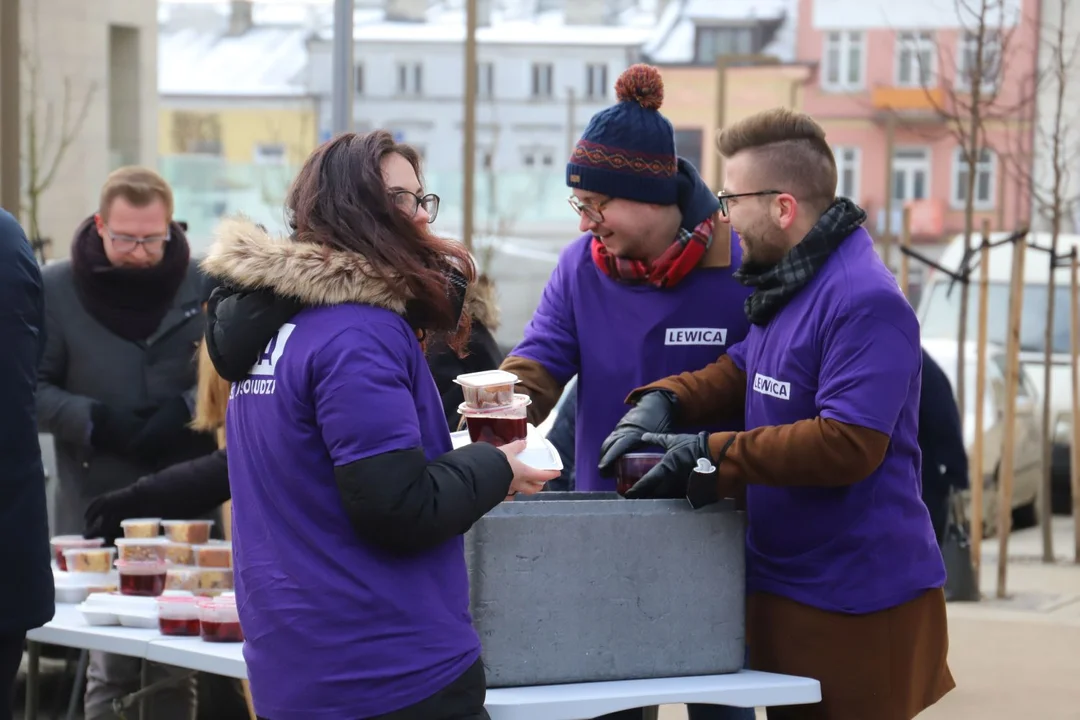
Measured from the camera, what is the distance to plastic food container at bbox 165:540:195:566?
165 inches

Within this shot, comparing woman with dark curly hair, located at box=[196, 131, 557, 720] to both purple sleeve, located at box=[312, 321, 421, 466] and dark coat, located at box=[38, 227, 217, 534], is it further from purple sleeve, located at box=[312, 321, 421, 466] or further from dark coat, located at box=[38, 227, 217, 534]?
dark coat, located at box=[38, 227, 217, 534]

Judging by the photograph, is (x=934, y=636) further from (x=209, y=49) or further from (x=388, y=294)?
(x=209, y=49)

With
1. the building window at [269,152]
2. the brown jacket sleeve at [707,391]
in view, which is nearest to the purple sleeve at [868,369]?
the brown jacket sleeve at [707,391]

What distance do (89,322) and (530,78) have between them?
4555 cm

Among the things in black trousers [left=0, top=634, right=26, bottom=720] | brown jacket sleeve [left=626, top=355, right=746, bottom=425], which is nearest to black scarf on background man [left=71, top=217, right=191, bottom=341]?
black trousers [left=0, top=634, right=26, bottom=720]

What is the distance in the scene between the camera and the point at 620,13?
173 ft

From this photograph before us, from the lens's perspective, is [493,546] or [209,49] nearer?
[493,546]

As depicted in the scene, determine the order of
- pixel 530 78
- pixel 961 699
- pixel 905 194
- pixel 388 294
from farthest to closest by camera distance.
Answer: pixel 530 78, pixel 905 194, pixel 961 699, pixel 388 294

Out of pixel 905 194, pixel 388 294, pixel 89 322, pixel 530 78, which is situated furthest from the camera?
pixel 530 78

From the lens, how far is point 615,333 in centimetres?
363

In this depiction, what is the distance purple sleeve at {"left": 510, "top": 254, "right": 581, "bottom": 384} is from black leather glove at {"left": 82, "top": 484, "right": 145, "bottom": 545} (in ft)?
4.73

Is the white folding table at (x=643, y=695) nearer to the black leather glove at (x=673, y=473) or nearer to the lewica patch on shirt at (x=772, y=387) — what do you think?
the black leather glove at (x=673, y=473)

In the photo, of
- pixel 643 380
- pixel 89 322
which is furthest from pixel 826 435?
pixel 89 322

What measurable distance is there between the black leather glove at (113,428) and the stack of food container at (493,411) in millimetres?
2579
